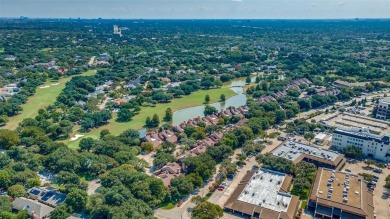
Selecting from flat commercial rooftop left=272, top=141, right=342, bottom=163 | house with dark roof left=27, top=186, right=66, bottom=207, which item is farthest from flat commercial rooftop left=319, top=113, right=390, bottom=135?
house with dark roof left=27, top=186, right=66, bottom=207

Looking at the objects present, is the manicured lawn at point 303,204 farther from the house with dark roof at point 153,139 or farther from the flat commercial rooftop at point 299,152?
the house with dark roof at point 153,139

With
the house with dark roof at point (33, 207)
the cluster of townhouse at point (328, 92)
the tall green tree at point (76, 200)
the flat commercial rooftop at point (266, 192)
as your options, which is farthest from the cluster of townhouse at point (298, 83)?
the house with dark roof at point (33, 207)

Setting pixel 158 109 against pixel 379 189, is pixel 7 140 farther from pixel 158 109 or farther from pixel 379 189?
pixel 379 189

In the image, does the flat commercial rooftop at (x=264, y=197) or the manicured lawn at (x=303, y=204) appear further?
the manicured lawn at (x=303, y=204)

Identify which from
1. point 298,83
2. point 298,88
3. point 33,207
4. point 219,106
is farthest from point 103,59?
point 33,207

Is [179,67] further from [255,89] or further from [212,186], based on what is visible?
[212,186]

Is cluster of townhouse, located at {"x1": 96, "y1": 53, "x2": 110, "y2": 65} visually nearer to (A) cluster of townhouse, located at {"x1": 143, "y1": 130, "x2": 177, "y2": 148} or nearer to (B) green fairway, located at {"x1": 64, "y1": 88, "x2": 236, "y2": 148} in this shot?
(B) green fairway, located at {"x1": 64, "y1": 88, "x2": 236, "y2": 148}

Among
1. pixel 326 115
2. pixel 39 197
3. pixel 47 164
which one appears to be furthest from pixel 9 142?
pixel 326 115
